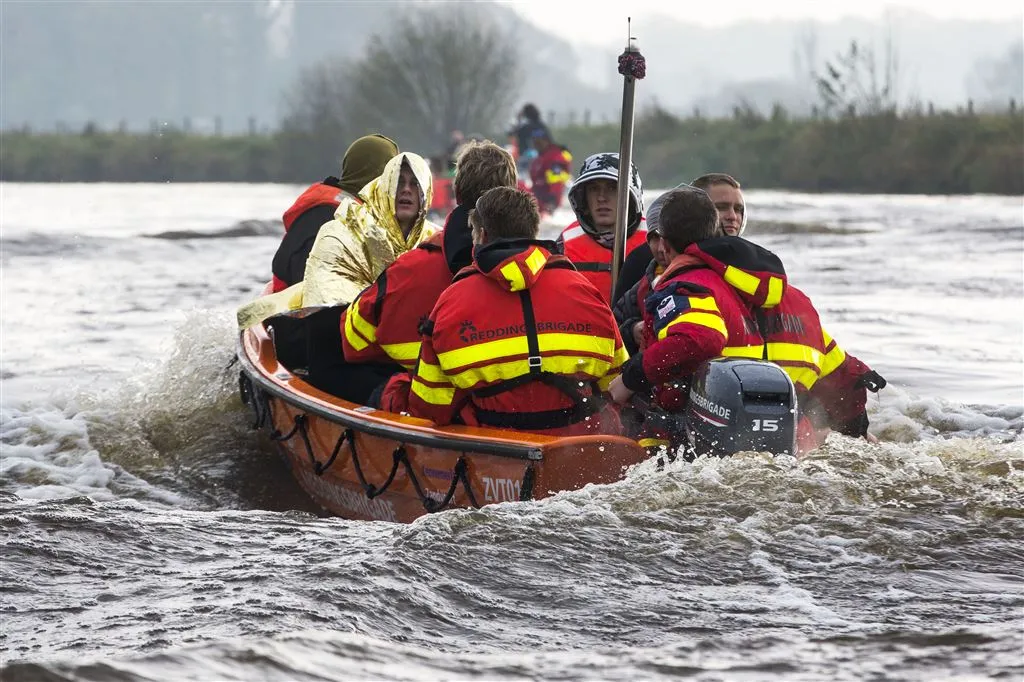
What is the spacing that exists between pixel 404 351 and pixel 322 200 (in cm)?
253

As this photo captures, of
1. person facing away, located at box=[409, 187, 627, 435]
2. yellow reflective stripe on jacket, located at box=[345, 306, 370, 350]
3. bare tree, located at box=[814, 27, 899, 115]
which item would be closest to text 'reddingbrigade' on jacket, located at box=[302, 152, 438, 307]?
yellow reflective stripe on jacket, located at box=[345, 306, 370, 350]

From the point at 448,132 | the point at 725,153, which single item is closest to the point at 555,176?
the point at 725,153

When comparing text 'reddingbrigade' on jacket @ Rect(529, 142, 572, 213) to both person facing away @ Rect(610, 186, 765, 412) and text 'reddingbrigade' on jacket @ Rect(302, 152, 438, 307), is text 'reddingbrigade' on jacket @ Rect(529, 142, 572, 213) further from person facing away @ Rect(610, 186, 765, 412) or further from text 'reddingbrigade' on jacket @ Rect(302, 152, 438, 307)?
person facing away @ Rect(610, 186, 765, 412)

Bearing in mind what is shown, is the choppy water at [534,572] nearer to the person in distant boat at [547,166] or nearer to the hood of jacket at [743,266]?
the hood of jacket at [743,266]

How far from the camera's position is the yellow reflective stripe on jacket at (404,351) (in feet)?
19.7

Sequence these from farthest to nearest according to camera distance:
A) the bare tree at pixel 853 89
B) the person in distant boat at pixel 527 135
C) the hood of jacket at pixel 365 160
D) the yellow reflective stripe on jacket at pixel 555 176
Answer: the bare tree at pixel 853 89 → the person in distant boat at pixel 527 135 → the yellow reflective stripe on jacket at pixel 555 176 → the hood of jacket at pixel 365 160

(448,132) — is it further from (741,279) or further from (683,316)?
(683,316)

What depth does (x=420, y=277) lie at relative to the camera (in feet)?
19.3

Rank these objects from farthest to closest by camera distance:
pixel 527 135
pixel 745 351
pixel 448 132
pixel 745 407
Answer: pixel 448 132 < pixel 527 135 < pixel 745 351 < pixel 745 407

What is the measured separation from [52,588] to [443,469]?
5.11 ft

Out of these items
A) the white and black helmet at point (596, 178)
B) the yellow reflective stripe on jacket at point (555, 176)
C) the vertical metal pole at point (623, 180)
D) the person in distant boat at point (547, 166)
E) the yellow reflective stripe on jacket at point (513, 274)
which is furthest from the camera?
the yellow reflective stripe on jacket at point (555, 176)

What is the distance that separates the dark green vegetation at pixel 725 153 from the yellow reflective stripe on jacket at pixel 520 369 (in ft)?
83.2

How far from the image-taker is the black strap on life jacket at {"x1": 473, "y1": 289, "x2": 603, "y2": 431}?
17.5ft

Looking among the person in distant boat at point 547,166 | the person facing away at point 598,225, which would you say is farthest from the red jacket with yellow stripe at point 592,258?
the person in distant boat at point 547,166
